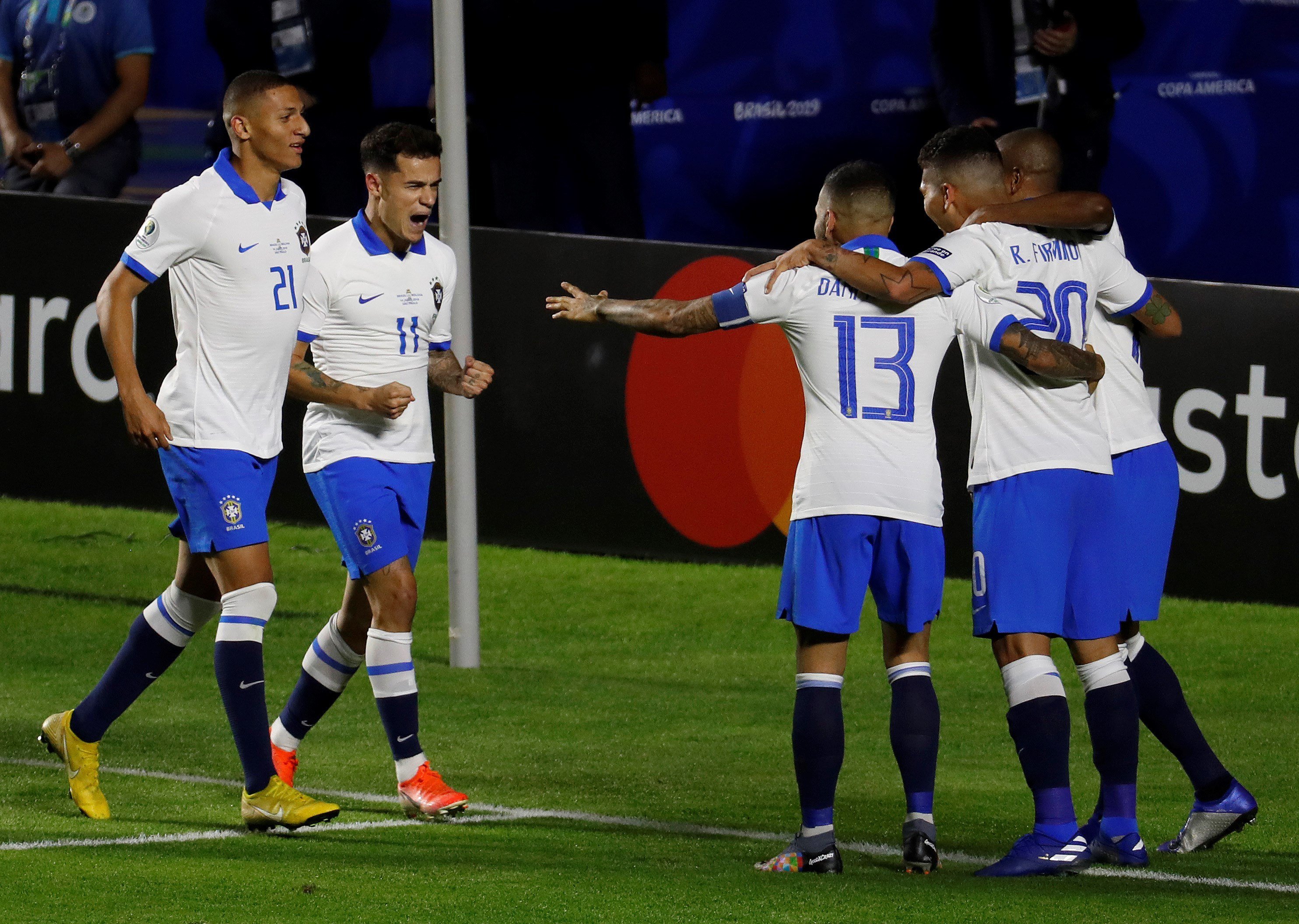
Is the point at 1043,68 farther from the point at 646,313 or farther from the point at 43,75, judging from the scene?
the point at 43,75

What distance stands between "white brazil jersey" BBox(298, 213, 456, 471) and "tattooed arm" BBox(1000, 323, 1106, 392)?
170 cm

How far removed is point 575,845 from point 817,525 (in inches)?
41.8

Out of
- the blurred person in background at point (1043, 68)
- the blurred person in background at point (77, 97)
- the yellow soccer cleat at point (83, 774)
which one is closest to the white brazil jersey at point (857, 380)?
the yellow soccer cleat at point (83, 774)

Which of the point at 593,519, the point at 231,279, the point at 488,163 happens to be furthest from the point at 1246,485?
the point at 231,279

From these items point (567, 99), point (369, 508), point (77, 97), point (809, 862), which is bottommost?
point (809, 862)

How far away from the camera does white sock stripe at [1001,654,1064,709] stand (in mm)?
4898

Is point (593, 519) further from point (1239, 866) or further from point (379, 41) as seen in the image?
point (1239, 866)

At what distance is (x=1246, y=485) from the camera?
9.17 metres

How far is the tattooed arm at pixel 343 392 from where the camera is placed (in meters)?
5.50

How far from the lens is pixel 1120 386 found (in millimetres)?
5352

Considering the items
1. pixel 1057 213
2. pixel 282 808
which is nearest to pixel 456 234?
pixel 282 808

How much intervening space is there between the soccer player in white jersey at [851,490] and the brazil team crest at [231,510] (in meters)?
1.04

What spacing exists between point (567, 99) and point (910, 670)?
617 centimetres

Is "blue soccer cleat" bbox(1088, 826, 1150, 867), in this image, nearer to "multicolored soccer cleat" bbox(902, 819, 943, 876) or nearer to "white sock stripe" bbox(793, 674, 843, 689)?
"multicolored soccer cleat" bbox(902, 819, 943, 876)
